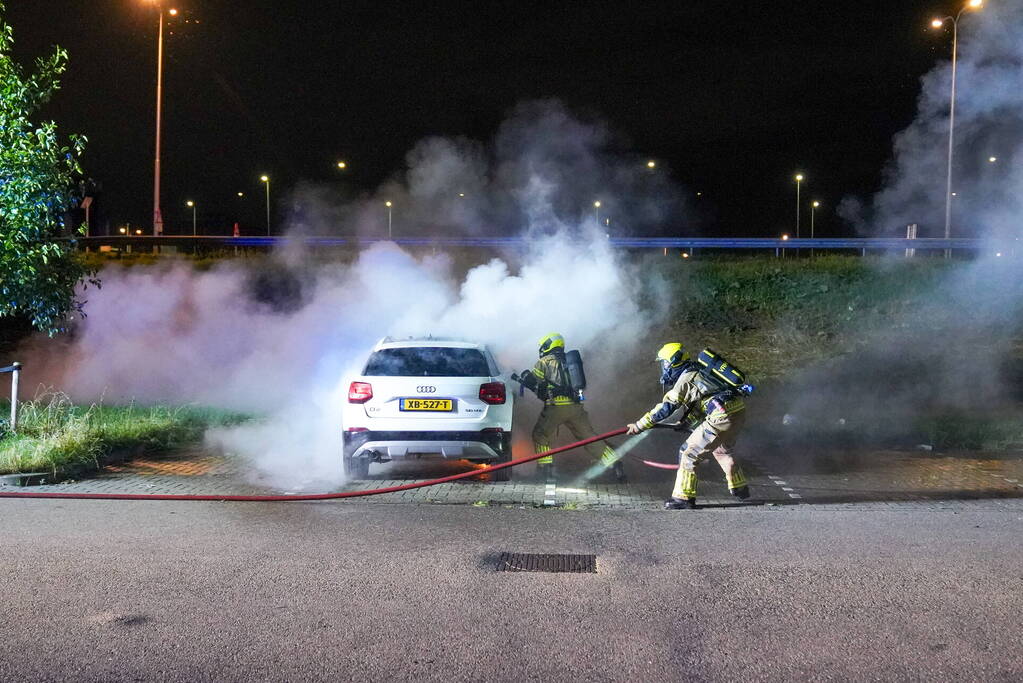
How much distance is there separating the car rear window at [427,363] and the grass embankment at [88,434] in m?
3.44

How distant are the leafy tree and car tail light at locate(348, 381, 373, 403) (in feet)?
12.9

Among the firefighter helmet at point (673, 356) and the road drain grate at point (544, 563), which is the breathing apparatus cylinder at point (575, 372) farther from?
the road drain grate at point (544, 563)

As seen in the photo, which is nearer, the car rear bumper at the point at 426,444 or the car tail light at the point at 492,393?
the car rear bumper at the point at 426,444

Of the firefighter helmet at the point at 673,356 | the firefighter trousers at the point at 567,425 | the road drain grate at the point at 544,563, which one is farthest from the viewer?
the firefighter trousers at the point at 567,425

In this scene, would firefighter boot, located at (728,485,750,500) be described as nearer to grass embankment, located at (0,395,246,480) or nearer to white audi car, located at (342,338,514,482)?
white audi car, located at (342,338,514,482)

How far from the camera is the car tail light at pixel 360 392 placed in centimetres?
882

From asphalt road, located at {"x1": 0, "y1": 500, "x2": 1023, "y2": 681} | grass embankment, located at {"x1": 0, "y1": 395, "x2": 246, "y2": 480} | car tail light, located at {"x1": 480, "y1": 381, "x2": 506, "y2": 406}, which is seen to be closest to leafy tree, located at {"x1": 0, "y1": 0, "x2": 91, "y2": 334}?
grass embankment, located at {"x1": 0, "y1": 395, "x2": 246, "y2": 480}

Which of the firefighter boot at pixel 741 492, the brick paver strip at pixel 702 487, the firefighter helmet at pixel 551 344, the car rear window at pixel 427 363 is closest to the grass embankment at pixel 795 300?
the brick paver strip at pixel 702 487

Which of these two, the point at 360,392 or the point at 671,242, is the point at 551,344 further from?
the point at 671,242

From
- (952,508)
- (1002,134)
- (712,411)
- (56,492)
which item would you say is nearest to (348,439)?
(56,492)

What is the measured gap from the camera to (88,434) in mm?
10281

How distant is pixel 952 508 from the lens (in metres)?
7.83

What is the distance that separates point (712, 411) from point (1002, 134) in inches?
443

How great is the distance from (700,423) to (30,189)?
7565 millimetres
